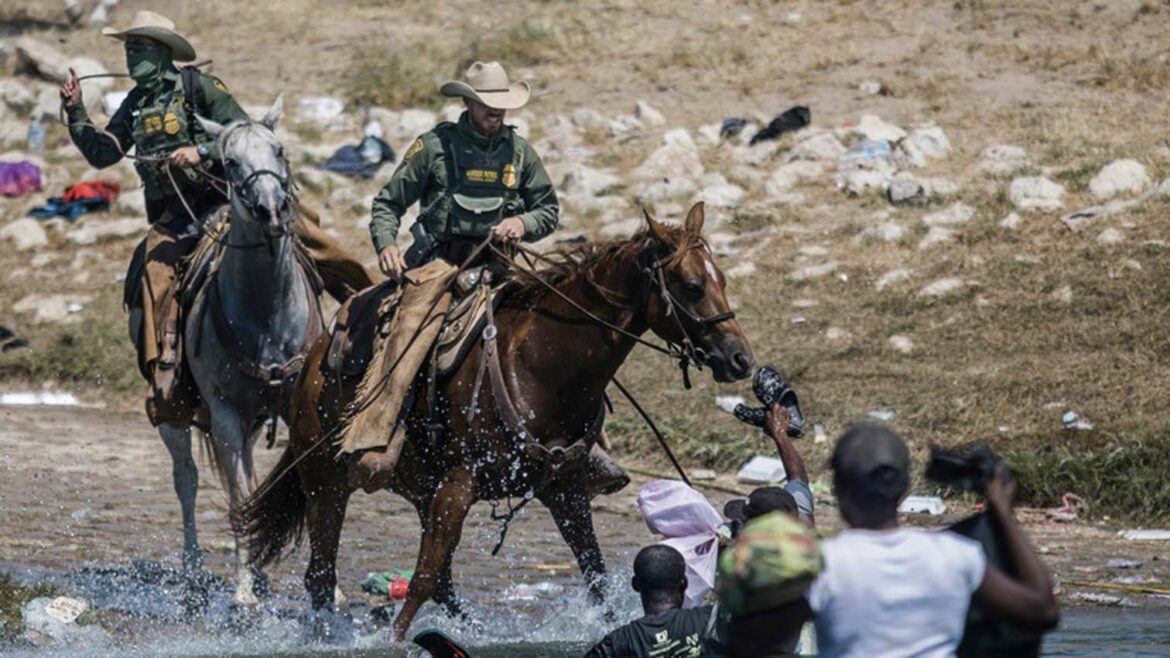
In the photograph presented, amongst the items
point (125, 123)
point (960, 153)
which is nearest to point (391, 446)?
point (125, 123)

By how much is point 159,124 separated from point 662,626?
5.68m

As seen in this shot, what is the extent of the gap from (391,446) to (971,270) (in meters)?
6.99

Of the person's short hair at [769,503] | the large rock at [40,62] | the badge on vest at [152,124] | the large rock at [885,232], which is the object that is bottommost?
the person's short hair at [769,503]

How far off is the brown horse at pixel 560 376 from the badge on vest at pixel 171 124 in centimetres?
276

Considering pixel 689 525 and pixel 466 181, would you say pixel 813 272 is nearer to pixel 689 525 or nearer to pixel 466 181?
pixel 466 181

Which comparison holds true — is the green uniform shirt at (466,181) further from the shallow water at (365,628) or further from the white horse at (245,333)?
the shallow water at (365,628)

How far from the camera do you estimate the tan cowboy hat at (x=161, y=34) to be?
35.1 ft

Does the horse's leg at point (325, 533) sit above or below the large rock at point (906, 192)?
below

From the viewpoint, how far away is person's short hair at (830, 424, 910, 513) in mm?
3994

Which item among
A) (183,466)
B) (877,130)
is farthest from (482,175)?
(877,130)

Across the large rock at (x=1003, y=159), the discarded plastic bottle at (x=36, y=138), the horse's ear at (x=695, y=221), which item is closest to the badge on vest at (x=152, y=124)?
the horse's ear at (x=695, y=221)

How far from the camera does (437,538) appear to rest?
8.27m

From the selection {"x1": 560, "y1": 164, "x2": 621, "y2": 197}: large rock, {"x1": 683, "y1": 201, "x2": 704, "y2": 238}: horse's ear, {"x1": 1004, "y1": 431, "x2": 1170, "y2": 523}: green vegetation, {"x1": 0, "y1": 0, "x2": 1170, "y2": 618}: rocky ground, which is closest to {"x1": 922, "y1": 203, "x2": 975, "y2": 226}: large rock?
{"x1": 0, "y1": 0, "x2": 1170, "y2": 618}: rocky ground

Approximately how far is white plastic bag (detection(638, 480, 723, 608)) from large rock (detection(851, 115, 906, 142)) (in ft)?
35.1
